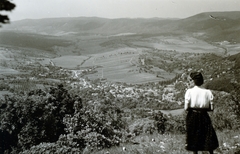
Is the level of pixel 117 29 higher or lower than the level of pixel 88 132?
higher

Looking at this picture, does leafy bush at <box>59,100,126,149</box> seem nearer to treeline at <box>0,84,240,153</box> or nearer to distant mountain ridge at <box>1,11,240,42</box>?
treeline at <box>0,84,240,153</box>

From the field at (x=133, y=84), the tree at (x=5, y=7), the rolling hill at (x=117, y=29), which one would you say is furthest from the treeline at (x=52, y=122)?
the rolling hill at (x=117, y=29)

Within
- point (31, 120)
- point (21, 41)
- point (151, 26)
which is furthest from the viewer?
point (151, 26)

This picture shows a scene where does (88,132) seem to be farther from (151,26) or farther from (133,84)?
(151,26)

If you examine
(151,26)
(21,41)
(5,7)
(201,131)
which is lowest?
(21,41)

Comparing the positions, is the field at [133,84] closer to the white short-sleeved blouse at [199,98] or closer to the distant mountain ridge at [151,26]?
the white short-sleeved blouse at [199,98]

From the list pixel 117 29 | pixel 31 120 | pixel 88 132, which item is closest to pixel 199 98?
pixel 88 132

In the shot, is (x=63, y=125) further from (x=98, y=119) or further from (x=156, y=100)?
(x=156, y=100)

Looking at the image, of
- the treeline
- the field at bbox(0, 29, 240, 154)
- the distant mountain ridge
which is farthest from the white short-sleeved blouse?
the distant mountain ridge
